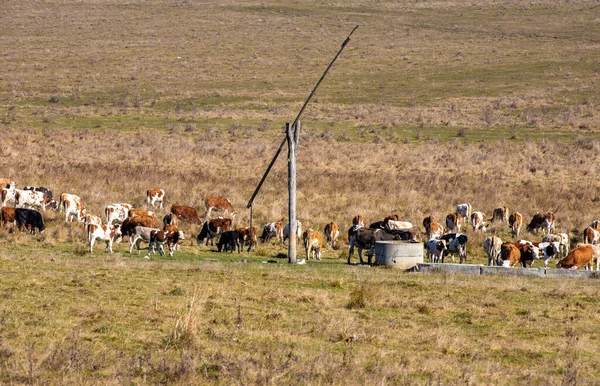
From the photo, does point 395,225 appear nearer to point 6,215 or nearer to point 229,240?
point 229,240

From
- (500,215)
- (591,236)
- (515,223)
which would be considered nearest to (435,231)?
(515,223)

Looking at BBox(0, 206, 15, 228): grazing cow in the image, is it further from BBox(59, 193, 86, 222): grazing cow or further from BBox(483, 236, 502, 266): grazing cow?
BBox(483, 236, 502, 266): grazing cow

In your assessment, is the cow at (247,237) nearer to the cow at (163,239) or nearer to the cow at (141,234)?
the cow at (163,239)

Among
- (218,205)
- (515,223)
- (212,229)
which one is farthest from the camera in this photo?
(218,205)

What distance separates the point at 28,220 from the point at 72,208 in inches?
111

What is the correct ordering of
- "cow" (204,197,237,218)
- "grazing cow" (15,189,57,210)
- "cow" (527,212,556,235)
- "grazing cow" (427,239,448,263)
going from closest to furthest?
"grazing cow" (427,239,448,263), "cow" (527,212,556,235), "grazing cow" (15,189,57,210), "cow" (204,197,237,218)

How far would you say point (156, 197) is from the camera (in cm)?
3681

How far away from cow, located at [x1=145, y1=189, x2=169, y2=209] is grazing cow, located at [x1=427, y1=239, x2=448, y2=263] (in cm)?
1310

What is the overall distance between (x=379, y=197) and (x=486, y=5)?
96.0m

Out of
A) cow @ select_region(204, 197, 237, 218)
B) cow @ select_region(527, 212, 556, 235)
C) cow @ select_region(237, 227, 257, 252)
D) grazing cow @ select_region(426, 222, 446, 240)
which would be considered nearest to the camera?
cow @ select_region(237, 227, 257, 252)

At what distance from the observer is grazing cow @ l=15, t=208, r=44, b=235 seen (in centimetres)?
2948

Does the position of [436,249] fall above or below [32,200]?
below

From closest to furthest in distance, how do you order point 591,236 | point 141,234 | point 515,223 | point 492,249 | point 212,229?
1. point 492,249
2. point 141,234
3. point 591,236
4. point 212,229
5. point 515,223

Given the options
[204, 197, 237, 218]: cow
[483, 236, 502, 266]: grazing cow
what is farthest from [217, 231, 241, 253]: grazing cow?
[483, 236, 502, 266]: grazing cow
